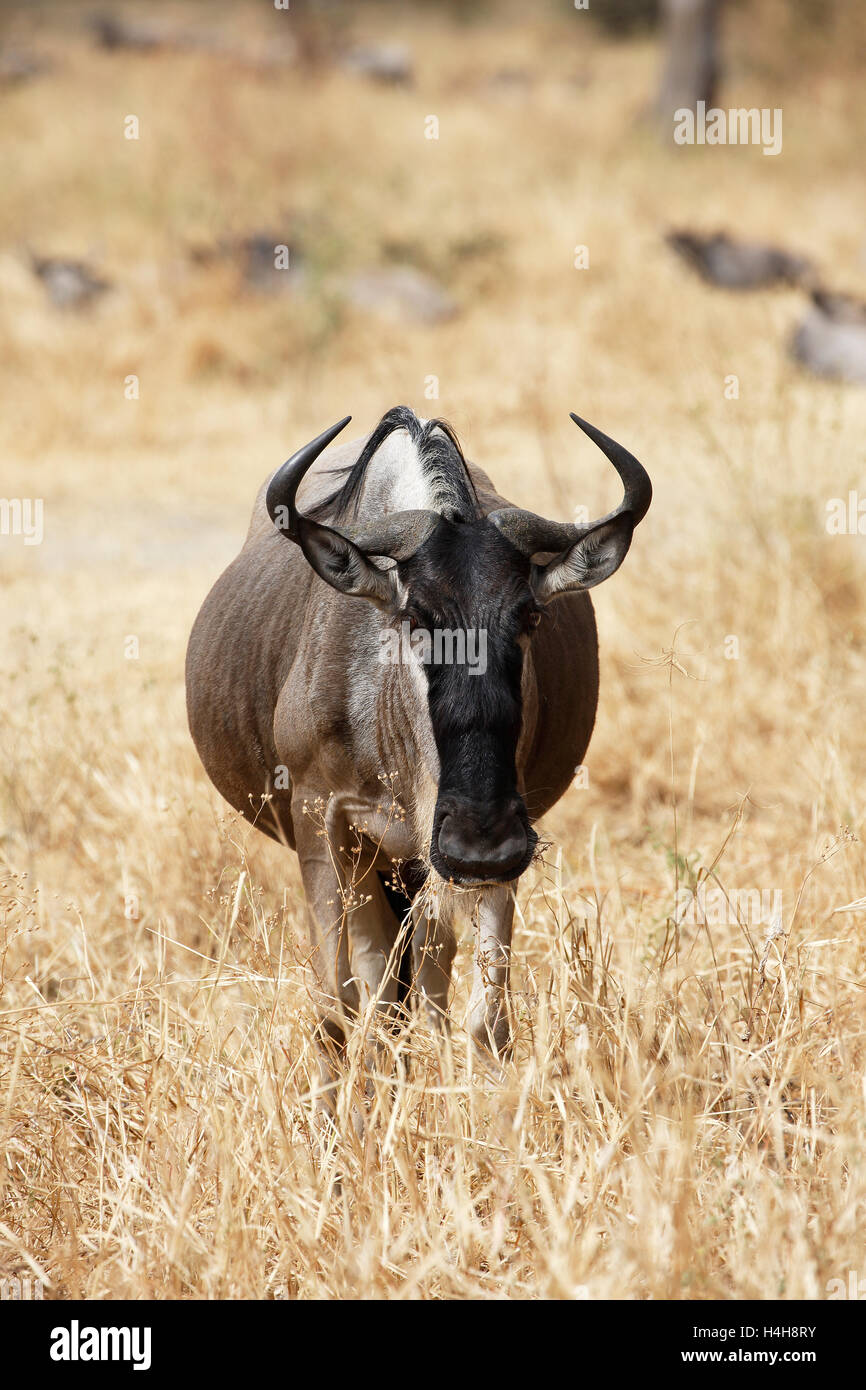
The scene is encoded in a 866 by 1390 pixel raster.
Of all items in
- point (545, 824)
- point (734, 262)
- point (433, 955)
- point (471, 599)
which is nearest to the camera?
point (471, 599)

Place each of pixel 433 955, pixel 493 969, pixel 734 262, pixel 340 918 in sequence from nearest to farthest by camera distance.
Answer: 1. pixel 340 918
2. pixel 493 969
3. pixel 433 955
4. pixel 734 262

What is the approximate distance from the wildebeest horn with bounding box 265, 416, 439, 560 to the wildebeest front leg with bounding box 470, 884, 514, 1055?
85cm

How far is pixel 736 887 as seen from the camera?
16.2ft

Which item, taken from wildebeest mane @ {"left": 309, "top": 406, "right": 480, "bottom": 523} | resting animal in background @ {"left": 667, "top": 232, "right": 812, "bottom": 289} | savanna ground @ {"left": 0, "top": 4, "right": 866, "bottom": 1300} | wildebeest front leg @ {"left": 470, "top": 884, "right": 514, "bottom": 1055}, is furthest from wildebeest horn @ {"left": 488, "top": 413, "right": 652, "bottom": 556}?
resting animal in background @ {"left": 667, "top": 232, "right": 812, "bottom": 289}

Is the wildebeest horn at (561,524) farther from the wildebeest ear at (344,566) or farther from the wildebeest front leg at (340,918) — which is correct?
the wildebeest front leg at (340,918)

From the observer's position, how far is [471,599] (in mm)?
3123

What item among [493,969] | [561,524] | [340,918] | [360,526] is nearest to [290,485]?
[360,526]

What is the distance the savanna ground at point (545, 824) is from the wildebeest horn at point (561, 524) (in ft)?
1.42

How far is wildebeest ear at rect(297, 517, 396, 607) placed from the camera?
3201 mm

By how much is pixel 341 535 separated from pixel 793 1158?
166cm

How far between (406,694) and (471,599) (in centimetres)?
34

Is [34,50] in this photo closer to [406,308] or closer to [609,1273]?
[406,308]

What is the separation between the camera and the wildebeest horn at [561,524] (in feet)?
10.6

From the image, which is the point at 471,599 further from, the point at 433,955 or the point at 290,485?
the point at 433,955
